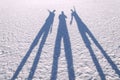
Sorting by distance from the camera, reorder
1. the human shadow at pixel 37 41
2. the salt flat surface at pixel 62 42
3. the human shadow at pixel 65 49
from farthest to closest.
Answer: the human shadow at pixel 37 41 → the salt flat surface at pixel 62 42 → the human shadow at pixel 65 49

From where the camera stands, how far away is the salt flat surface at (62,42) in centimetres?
814

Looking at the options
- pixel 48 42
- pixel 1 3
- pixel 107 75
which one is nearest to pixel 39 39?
pixel 48 42

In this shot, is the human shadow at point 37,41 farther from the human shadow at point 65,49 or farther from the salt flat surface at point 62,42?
the human shadow at point 65,49

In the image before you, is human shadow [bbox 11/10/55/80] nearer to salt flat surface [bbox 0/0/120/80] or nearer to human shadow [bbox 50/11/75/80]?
salt flat surface [bbox 0/0/120/80]

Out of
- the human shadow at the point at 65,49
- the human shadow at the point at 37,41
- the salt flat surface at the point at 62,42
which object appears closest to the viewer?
the human shadow at the point at 65,49

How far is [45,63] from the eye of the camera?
29.0 feet

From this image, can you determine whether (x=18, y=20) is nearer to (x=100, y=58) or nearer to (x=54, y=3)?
(x=54, y=3)

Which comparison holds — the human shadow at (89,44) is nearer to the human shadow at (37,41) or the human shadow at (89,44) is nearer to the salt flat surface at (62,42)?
the salt flat surface at (62,42)

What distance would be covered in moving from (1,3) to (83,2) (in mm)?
7447

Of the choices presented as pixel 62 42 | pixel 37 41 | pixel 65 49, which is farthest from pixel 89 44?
pixel 37 41

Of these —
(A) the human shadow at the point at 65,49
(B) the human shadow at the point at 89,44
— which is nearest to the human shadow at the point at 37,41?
(A) the human shadow at the point at 65,49

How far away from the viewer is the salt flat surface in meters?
8.14

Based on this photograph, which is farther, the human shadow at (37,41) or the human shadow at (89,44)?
the human shadow at (37,41)

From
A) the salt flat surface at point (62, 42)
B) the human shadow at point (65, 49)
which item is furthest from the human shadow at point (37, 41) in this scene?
the human shadow at point (65, 49)
